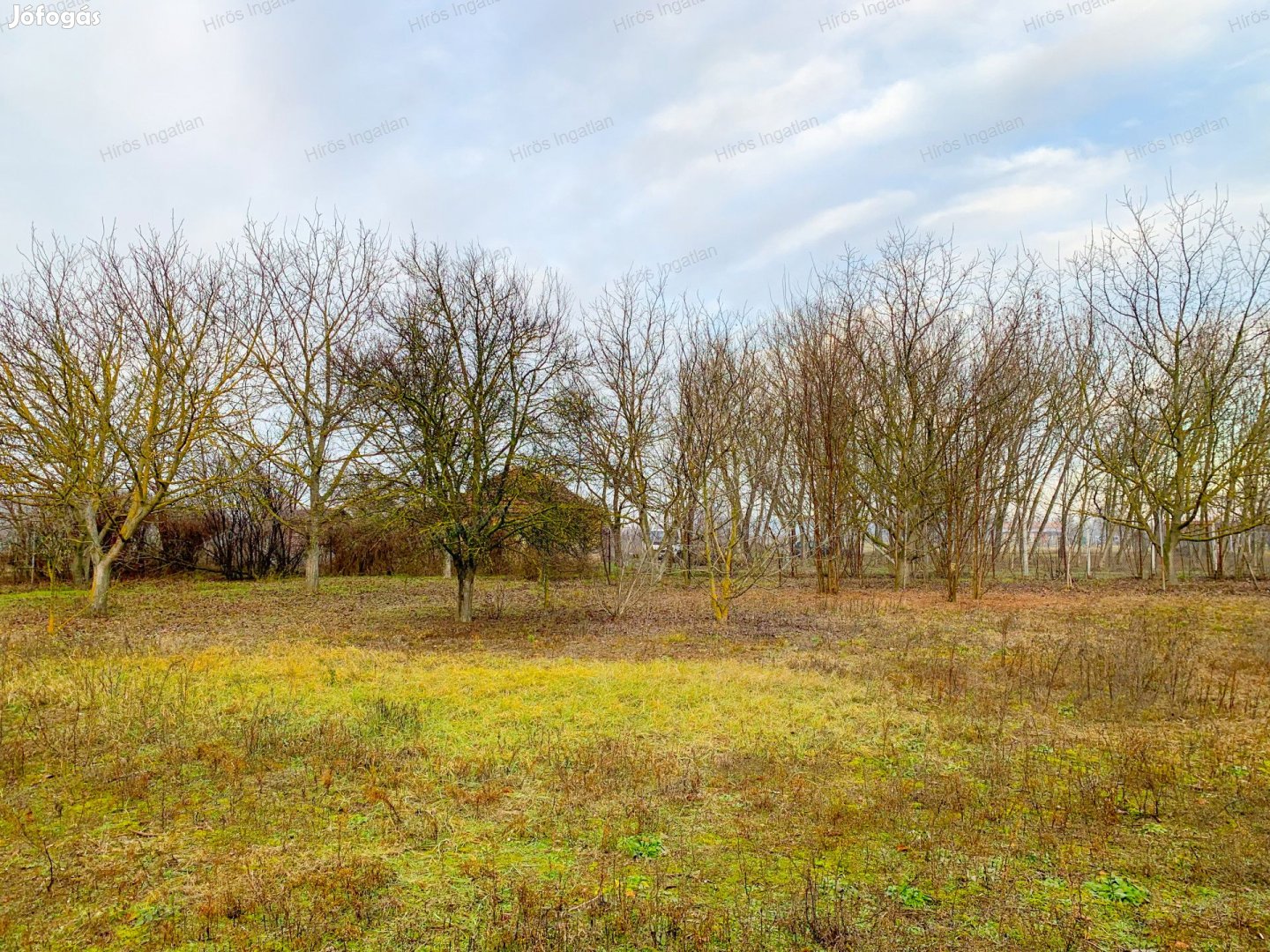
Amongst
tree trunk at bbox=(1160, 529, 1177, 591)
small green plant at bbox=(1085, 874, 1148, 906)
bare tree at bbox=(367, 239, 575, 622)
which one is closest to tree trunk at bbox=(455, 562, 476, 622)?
bare tree at bbox=(367, 239, 575, 622)

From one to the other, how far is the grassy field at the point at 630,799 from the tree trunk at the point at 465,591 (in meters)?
2.96

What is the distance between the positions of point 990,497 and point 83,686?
62.5 feet

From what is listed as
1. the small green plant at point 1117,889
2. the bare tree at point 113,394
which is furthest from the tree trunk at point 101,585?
the small green plant at point 1117,889

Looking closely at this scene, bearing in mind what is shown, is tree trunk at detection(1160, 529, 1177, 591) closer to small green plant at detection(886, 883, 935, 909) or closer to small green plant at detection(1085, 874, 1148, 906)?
small green plant at detection(1085, 874, 1148, 906)

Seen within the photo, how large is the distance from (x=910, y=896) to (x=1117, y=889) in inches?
44.0

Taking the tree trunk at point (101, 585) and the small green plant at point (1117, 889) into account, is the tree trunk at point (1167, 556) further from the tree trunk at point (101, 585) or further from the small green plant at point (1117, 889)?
the tree trunk at point (101, 585)

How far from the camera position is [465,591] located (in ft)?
42.9

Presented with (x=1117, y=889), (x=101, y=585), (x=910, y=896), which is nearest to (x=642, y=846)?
(x=910, y=896)

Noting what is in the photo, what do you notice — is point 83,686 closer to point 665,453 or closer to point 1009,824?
point 1009,824

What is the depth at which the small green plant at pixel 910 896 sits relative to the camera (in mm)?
3350

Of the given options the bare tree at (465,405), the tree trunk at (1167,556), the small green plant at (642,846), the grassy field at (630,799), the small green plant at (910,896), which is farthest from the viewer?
the tree trunk at (1167,556)

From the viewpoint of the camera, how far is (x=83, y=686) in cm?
713

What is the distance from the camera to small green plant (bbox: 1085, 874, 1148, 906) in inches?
135

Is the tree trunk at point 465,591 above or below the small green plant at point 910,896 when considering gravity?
above
